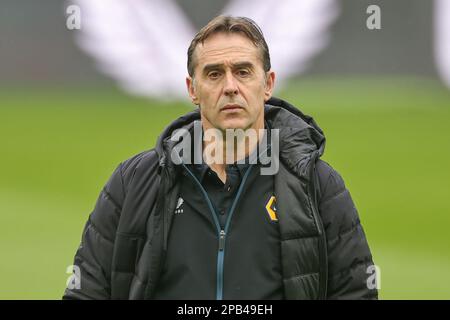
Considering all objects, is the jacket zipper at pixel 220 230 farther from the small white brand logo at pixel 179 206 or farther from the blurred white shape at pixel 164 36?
the blurred white shape at pixel 164 36

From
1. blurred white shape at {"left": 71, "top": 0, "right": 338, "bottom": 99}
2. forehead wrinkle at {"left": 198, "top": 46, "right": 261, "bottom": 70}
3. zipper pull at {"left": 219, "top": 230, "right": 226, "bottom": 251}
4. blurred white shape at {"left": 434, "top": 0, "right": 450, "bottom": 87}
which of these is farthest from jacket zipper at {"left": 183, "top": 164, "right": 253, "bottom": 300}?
blurred white shape at {"left": 434, "top": 0, "right": 450, "bottom": 87}

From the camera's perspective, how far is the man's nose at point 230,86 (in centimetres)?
149

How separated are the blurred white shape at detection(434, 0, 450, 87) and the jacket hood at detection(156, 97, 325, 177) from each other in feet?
6.54

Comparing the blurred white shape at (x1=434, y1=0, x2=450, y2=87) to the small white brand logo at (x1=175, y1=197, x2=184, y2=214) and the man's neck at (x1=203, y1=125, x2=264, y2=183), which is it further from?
the small white brand logo at (x1=175, y1=197, x2=184, y2=214)

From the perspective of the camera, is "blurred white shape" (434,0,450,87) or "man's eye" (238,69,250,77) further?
"blurred white shape" (434,0,450,87)

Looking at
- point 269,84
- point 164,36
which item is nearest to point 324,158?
point 164,36

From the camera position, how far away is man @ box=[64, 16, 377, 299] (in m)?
1.40

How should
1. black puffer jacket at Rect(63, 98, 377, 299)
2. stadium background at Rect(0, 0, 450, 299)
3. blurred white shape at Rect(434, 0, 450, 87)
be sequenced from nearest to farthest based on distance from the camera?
black puffer jacket at Rect(63, 98, 377, 299) < blurred white shape at Rect(434, 0, 450, 87) < stadium background at Rect(0, 0, 450, 299)

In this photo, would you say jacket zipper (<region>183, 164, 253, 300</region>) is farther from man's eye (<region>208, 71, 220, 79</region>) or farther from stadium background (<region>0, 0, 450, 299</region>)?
stadium background (<region>0, 0, 450, 299</region>)

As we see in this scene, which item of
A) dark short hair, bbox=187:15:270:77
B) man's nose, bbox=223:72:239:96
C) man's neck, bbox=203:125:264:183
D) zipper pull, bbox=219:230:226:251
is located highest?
dark short hair, bbox=187:15:270:77

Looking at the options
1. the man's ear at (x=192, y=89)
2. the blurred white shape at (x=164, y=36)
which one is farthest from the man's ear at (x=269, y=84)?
the blurred white shape at (x=164, y=36)

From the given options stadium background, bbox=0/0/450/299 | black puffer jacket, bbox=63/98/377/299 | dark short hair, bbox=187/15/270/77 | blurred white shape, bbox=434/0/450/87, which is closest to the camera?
black puffer jacket, bbox=63/98/377/299

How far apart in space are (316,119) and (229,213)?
2181mm

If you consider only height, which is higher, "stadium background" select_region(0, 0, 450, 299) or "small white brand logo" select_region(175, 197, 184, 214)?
"stadium background" select_region(0, 0, 450, 299)
